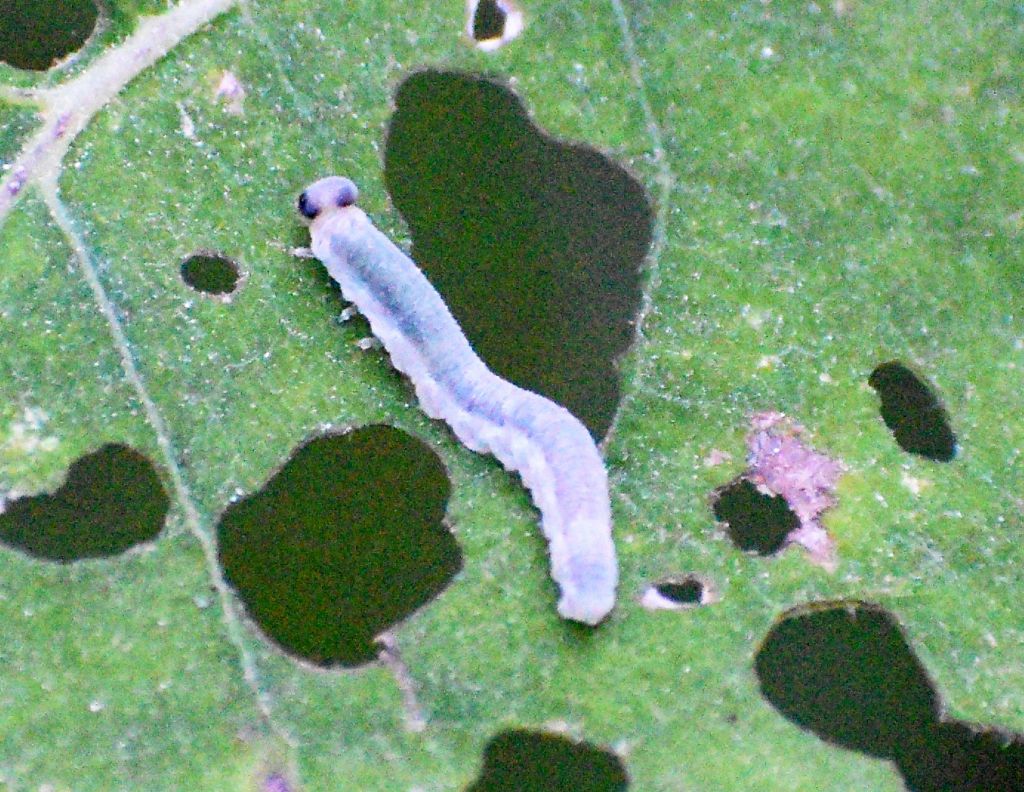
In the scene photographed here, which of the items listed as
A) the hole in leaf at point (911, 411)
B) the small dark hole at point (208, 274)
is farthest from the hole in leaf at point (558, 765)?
the small dark hole at point (208, 274)

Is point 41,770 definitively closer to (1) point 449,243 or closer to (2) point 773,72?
(1) point 449,243

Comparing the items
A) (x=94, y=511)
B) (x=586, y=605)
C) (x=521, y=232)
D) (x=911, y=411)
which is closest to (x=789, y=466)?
(x=911, y=411)

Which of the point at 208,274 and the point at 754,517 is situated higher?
the point at 208,274

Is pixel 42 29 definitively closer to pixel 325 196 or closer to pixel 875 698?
pixel 325 196

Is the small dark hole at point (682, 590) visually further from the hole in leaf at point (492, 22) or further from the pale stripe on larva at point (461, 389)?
the hole in leaf at point (492, 22)

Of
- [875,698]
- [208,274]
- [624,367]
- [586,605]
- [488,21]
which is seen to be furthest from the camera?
[488,21]

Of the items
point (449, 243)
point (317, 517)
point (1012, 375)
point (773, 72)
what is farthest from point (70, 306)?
point (1012, 375)
